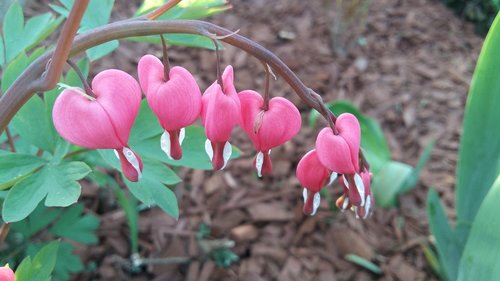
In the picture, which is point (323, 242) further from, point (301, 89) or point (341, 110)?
point (301, 89)

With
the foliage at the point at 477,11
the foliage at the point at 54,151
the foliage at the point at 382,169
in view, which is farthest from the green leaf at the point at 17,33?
the foliage at the point at 477,11

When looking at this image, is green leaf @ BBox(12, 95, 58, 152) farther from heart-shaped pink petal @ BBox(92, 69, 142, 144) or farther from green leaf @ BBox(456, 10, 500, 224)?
green leaf @ BBox(456, 10, 500, 224)

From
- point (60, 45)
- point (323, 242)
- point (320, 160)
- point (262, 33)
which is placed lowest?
point (323, 242)

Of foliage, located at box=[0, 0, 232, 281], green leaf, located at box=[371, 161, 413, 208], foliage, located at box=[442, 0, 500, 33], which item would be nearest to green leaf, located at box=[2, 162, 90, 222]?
foliage, located at box=[0, 0, 232, 281]

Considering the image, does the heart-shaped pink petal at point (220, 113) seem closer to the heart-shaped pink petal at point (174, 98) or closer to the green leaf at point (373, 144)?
the heart-shaped pink petal at point (174, 98)

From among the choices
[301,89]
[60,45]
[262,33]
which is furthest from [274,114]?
[262,33]
